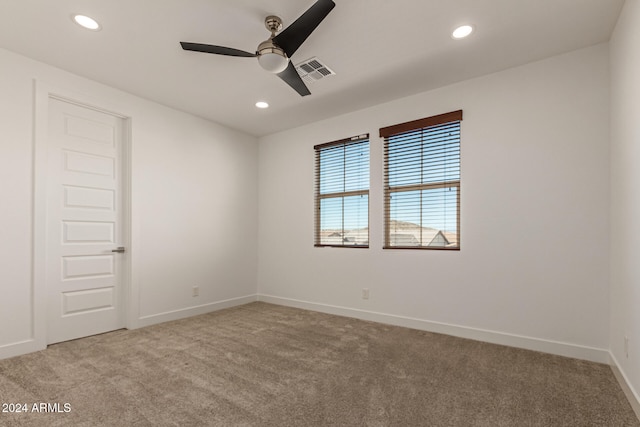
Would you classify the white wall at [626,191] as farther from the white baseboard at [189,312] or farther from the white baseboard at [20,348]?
the white baseboard at [20,348]

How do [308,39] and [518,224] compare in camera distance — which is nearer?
[308,39]

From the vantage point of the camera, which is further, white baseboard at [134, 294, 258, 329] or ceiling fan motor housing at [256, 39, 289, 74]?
white baseboard at [134, 294, 258, 329]

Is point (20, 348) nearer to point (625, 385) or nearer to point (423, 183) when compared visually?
point (423, 183)

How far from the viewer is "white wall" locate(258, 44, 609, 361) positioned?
9.17 ft

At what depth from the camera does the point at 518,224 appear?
3105mm

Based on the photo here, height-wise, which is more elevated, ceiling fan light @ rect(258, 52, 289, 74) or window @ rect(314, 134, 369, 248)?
ceiling fan light @ rect(258, 52, 289, 74)

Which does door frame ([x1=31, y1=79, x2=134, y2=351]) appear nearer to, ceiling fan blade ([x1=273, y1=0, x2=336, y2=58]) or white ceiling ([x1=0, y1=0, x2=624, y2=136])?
white ceiling ([x1=0, y1=0, x2=624, y2=136])

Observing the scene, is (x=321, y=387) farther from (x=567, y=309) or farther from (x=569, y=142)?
(x=569, y=142)

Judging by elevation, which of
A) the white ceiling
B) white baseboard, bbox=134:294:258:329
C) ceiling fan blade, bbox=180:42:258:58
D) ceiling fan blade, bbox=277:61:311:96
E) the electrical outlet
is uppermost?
the white ceiling

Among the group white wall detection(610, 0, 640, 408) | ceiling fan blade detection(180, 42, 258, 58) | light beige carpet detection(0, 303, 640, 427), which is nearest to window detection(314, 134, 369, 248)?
light beige carpet detection(0, 303, 640, 427)

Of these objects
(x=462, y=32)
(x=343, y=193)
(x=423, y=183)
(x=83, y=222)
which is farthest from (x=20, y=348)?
(x=462, y=32)

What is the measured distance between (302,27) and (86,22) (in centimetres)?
170

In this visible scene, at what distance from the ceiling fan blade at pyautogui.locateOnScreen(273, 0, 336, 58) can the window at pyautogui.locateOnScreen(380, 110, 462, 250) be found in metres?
1.90

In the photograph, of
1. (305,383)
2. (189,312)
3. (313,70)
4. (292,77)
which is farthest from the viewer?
(189,312)
